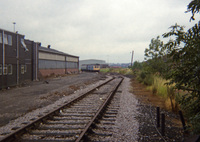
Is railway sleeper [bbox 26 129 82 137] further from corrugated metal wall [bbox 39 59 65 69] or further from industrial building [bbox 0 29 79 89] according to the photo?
corrugated metal wall [bbox 39 59 65 69]

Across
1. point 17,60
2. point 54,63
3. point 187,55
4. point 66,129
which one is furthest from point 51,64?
point 187,55

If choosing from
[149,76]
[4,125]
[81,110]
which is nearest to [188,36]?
[81,110]

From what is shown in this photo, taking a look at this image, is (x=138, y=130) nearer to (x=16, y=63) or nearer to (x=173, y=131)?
(x=173, y=131)

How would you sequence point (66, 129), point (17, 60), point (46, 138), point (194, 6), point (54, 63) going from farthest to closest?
point (54, 63), point (17, 60), point (66, 129), point (46, 138), point (194, 6)

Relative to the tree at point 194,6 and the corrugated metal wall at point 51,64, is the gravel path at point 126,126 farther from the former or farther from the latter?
the corrugated metal wall at point 51,64

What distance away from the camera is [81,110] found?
8.15m

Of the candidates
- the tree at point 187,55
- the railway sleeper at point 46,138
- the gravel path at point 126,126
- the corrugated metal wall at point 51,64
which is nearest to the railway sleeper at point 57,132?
the railway sleeper at point 46,138

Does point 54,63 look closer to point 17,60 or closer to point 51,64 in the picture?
point 51,64

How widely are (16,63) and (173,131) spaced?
18646mm

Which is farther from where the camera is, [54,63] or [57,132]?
[54,63]

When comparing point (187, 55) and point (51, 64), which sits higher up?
point (51, 64)

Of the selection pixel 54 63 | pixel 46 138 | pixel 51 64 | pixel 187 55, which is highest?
pixel 54 63

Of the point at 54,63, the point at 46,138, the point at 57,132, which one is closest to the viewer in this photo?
the point at 46,138

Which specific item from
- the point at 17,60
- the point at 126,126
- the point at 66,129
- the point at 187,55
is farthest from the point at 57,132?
the point at 17,60
